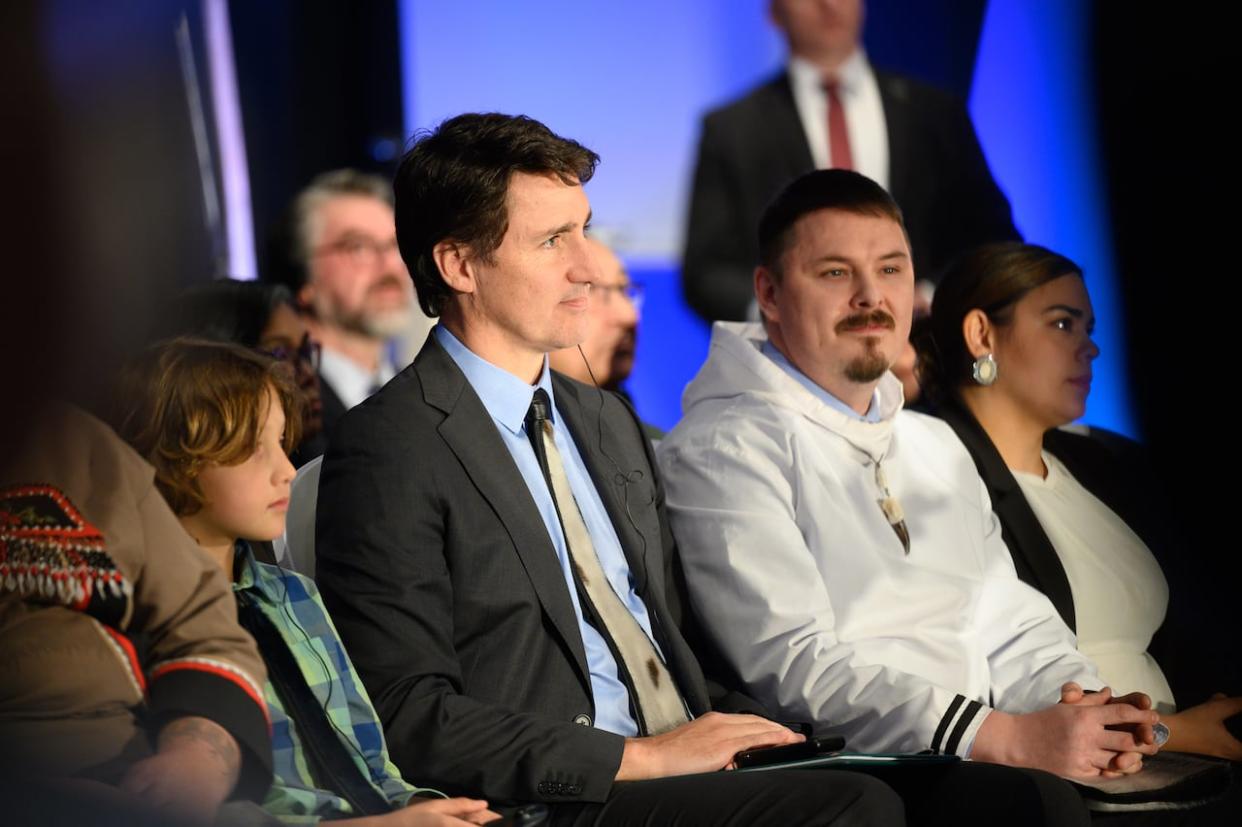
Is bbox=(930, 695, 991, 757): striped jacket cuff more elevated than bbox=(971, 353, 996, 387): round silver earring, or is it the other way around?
bbox=(971, 353, 996, 387): round silver earring

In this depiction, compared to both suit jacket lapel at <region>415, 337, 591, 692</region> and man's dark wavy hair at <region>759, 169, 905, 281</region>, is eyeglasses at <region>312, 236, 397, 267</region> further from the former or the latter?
suit jacket lapel at <region>415, 337, 591, 692</region>

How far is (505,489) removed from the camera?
203cm

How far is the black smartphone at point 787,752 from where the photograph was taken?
196 cm

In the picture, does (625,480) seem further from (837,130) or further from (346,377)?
(837,130)

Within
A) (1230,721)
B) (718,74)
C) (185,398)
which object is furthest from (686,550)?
(718,74)

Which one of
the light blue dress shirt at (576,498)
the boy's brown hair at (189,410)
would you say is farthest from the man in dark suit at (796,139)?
the boy's brown hair at (189,410)

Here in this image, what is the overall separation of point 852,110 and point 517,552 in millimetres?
2587

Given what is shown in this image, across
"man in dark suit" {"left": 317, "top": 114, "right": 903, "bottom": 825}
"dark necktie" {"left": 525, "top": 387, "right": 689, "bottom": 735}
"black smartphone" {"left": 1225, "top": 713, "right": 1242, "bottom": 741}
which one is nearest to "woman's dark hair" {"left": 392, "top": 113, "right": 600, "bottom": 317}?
"man in dark suit" {"left": 317, "top": 114, "right": 903, "bottom": 825}

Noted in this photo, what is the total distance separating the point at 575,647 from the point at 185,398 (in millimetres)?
594

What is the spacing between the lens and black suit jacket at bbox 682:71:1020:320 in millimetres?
4043

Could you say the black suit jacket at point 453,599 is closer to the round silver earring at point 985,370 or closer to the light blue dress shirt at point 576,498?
the light blue dress shirt at point 576,498

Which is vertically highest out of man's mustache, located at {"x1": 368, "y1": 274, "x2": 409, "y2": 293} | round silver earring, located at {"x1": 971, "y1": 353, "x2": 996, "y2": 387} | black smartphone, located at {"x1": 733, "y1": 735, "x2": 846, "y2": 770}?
man's mustache, located at {"x1": 368, "y1": 274, "x2": 409, "y2": 293}

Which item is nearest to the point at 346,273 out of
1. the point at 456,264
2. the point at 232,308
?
the point at 232,308

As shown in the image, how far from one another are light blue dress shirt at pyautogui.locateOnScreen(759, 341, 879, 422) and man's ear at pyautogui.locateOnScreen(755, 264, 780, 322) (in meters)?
0.06
